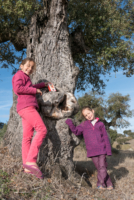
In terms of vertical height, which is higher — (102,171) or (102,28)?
(102,28)

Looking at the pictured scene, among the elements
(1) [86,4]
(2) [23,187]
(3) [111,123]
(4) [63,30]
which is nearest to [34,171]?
(2) [23,187]

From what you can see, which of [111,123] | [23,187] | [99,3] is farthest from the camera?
[111,123]

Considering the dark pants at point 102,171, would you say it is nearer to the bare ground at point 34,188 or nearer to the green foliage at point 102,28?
the bare ground at point 34,188

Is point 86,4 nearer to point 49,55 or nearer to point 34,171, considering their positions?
point 49,55

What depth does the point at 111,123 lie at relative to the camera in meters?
17.1

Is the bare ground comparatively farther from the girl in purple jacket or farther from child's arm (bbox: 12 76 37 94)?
child's arm (bbox: 12 76 37 94)

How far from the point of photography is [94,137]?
17.1ft

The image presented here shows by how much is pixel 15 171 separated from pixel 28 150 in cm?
54

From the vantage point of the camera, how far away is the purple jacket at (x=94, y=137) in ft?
16.8

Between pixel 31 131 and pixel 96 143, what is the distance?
1.96 meters

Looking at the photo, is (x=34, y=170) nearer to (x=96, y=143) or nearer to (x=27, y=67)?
(x=96, y=143)

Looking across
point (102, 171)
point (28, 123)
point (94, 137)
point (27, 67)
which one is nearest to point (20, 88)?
point (27, 67)

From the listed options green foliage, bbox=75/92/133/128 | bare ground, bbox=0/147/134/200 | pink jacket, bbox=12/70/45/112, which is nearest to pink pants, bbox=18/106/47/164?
pink jacket, bbox=12/70/45/112

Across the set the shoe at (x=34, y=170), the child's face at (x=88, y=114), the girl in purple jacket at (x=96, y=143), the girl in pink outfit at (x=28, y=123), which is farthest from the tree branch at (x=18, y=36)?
the shoe at (x=34, y=170)
